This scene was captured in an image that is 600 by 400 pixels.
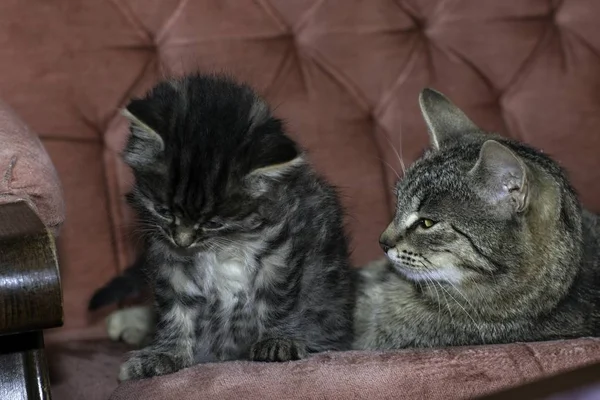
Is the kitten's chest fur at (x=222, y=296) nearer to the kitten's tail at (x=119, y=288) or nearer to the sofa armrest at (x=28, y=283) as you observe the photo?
the kitten's tail at (x=119, y=288)

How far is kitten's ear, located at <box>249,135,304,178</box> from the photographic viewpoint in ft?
4.57

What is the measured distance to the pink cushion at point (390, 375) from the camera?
1.21m

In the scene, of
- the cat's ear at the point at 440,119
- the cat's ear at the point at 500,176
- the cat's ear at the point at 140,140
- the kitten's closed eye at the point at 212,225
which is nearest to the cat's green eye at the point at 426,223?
the cat's ear at the point at 500,176

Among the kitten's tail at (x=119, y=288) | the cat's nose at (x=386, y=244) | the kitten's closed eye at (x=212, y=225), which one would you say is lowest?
the cat's nose at (x=386, y=244)

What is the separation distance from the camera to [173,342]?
1547 millimetres

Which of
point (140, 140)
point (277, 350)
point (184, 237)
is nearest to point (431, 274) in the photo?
point (277, 350)

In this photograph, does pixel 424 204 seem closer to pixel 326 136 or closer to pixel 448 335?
pixel 448 335

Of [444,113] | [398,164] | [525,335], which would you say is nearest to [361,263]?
[398,164]

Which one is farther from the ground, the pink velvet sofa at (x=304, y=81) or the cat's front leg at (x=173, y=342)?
the pink velvet sofa at (x=304, y=81)

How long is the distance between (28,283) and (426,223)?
82 centimetres

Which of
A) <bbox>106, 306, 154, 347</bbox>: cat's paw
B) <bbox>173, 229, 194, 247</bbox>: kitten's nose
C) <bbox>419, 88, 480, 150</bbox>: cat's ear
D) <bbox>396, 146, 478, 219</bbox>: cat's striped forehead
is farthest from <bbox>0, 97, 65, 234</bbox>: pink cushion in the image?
<bbox>419, 88, 480, 150</bbox>: cat's ear

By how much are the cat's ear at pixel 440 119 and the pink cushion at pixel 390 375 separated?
1.84ft

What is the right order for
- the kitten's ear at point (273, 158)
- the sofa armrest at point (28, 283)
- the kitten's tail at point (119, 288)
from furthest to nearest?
1. the kitten's tail at point (119, 288)
2. the kitten's ear at point (273, 158)
3. the sofa armrest at point (28, 283)

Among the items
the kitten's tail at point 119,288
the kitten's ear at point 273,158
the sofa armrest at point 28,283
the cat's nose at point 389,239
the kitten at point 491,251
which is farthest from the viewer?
the kitten's tail at point 119,288
